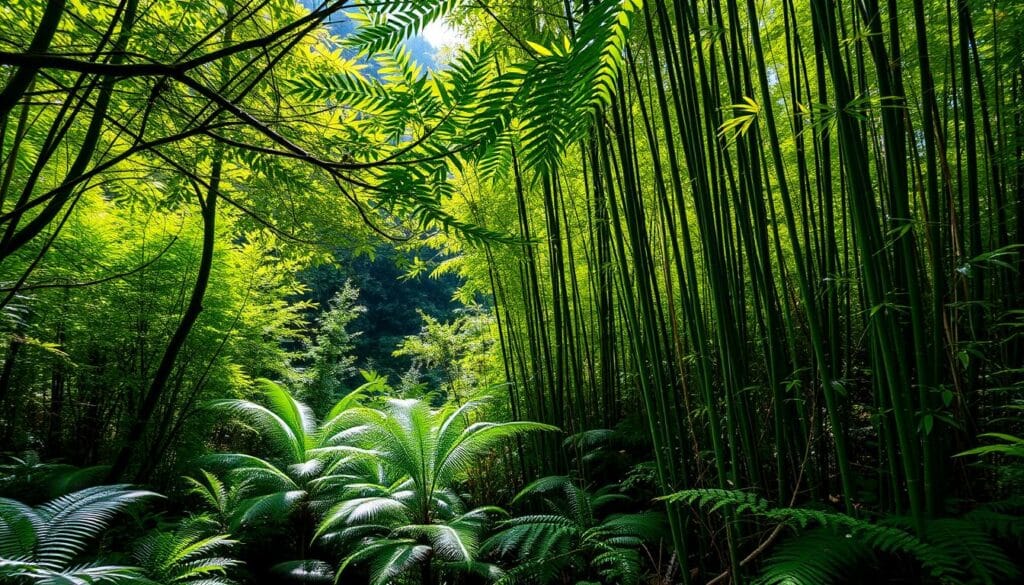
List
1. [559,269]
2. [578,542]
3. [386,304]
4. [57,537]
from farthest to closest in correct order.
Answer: [386,304], [559,269], [578,542], [57,537]

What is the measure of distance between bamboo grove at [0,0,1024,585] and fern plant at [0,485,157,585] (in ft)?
0.05

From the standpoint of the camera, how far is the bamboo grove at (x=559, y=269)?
2.27ft

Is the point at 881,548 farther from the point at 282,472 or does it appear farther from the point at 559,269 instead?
the point at 282,472

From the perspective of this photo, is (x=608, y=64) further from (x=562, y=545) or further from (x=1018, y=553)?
(x=562, y=545)

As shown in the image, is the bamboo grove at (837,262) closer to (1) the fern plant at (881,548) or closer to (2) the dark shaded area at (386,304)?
(1) the fern plant at (881,548)

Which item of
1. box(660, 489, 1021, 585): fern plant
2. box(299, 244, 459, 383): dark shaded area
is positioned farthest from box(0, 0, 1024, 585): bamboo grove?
box(299, 244, 459, 383): dark shaded area

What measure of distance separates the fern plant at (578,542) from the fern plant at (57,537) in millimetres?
1284

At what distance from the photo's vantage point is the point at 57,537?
154 centimetres

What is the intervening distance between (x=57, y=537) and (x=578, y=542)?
1.88 meters

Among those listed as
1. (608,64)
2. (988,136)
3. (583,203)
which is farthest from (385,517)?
(988,136)

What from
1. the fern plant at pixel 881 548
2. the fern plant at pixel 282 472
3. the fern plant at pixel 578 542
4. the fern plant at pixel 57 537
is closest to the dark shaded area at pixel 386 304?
the fern plant at pixel 282 472

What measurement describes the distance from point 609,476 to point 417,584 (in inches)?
44.0

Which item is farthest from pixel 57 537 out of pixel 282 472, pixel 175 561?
pixel 282 472

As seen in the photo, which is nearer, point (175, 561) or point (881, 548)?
point (881, 548)
